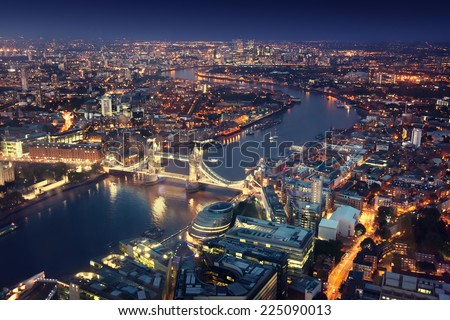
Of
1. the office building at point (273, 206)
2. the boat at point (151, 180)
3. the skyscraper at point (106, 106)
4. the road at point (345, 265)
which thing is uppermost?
the skyscraper at point (106, 106)

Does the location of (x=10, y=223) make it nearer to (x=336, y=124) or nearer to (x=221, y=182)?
(x=221, y=182)

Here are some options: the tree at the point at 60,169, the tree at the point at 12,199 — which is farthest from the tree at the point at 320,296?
the tree at the point at 60,169

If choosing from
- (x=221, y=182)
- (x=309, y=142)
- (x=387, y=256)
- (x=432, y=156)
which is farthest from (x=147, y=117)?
(x=387, y=256)

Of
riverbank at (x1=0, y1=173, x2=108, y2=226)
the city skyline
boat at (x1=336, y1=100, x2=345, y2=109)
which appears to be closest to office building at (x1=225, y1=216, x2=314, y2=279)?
the city skyline

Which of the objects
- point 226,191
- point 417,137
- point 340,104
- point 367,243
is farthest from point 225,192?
point 340,104

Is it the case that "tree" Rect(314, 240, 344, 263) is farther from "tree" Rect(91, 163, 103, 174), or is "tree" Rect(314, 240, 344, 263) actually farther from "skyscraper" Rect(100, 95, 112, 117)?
"skyscraper" Rect(100, 95, 112, 117)

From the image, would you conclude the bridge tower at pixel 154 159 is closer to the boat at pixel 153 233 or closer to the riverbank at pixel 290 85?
the boat at pixel 153 233

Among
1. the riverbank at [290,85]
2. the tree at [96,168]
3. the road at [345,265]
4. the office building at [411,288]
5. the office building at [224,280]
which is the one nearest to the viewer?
the office building at [224,280]
